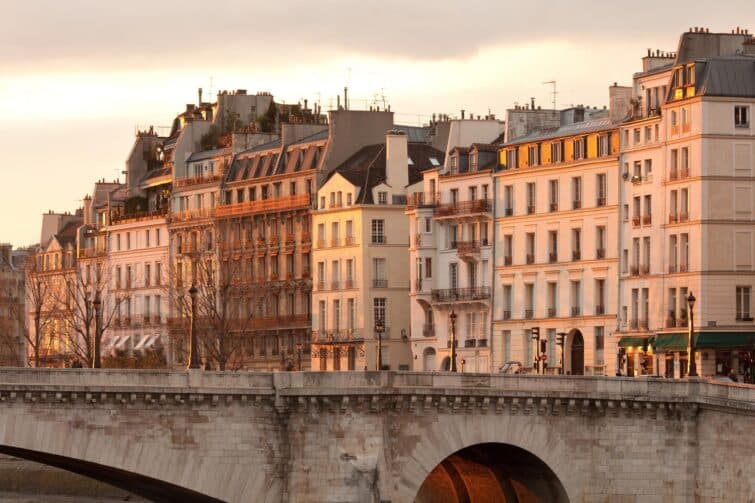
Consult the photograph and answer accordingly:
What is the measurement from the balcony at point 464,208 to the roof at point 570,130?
2982 mm

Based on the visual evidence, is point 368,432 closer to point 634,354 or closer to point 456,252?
point 634,354

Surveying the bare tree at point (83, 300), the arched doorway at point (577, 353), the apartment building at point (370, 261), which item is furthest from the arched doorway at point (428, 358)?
the bare tree at point (83, 300)

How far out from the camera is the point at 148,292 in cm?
15638

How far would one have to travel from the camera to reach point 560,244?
117938 millimetres

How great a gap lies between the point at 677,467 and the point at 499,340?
151 ft

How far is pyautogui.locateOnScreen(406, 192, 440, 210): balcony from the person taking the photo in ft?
417

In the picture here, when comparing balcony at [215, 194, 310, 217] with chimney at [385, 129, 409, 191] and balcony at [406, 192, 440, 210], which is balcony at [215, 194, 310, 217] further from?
balcony at [406, 192, 440, 210]

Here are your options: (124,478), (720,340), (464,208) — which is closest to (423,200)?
(464,208)

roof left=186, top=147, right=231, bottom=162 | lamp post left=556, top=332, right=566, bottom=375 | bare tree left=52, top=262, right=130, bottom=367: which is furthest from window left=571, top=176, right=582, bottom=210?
bare tree left=52, top=262, right=130, bottom=367

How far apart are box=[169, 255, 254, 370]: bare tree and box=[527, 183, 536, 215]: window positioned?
15578 mm

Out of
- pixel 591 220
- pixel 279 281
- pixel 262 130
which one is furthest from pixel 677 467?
pixel 262 130

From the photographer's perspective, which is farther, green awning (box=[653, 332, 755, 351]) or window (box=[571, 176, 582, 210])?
window (box=[571, 176, 582, 210])

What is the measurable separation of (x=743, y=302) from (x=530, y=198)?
53.7 ft

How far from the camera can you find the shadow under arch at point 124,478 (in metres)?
71.4
